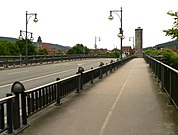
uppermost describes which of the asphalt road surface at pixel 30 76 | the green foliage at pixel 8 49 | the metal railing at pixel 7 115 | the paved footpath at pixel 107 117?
the green foliage at pixel 8 49

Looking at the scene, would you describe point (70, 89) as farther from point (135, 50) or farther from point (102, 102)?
point (135, 50)

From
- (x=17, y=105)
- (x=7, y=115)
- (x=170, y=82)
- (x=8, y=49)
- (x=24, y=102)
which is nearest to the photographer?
(x=7, y=115)

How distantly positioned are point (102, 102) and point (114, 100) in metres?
0.70

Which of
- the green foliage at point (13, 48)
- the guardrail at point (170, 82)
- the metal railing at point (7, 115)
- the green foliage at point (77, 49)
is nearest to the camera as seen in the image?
the metal railing at point (7, 115)

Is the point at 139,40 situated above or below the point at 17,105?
above

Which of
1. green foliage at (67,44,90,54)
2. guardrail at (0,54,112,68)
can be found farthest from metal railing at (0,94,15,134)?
green foliage at (67,44,90,54)

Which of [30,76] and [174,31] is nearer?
[174,31]

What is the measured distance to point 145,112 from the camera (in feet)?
34.4

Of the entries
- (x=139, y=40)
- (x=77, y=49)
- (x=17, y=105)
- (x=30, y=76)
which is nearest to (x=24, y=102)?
(x=17, y=105)

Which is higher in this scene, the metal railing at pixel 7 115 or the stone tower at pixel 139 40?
the stone tower at pixel 139 40

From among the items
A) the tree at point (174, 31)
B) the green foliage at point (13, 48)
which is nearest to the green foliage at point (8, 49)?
the green foliage at point (13, 48)

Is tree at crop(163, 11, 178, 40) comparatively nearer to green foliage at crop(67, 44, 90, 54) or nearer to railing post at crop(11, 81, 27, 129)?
railing post at crop(11, 81, 27, 129)

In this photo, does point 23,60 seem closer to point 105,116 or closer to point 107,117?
point 105,116

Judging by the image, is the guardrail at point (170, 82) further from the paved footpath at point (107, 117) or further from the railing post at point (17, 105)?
the railing post at point (17, 105)
